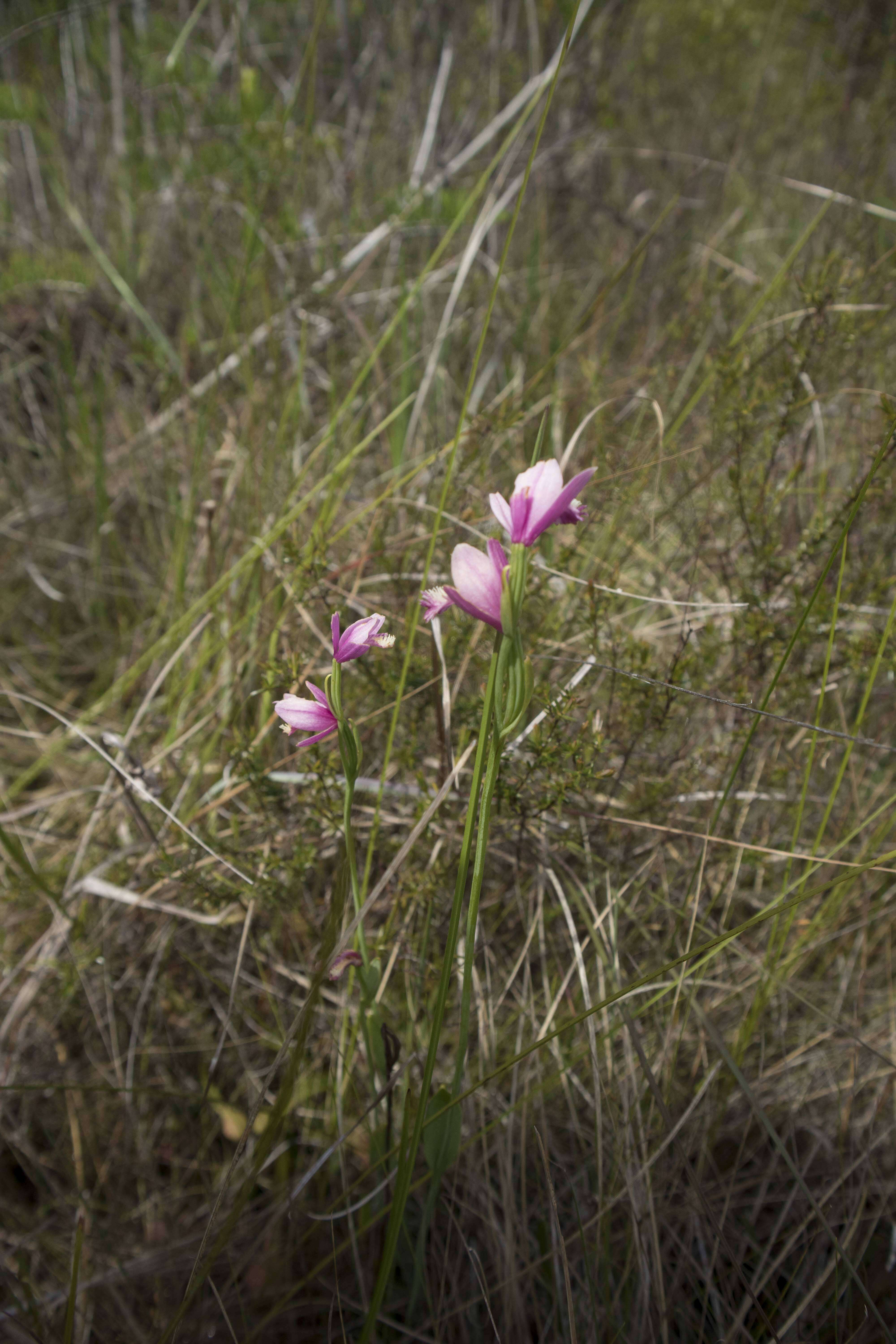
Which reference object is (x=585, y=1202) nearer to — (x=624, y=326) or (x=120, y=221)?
(x=624, y=326)

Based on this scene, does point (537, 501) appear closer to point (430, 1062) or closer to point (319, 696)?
point (319, 696)

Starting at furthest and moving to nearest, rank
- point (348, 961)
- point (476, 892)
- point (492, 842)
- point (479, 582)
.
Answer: point (492, 842) → point (348, 961) → point (476, 892) → point (479, 582)

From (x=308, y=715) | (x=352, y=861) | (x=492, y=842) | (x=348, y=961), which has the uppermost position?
(x=308, y=715)

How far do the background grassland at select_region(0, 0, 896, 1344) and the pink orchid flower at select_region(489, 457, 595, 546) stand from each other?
249 mm

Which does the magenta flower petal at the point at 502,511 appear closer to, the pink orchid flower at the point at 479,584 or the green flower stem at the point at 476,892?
the pink orchid flower at the point at 479,584

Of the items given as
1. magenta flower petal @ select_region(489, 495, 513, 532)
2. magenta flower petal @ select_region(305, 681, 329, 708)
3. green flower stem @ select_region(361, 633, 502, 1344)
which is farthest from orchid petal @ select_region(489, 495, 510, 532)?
magenta flower petal @ select_region(305, 681, 329, 708)

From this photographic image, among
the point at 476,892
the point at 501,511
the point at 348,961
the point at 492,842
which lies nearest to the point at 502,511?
the point at 501,511

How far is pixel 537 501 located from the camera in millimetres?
722

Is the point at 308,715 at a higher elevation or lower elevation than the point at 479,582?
lower

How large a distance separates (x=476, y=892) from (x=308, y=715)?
249 millimetres

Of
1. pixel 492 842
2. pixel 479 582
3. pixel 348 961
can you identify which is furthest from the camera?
pixel 492 842

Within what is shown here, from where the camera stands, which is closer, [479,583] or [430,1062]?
[479,583]

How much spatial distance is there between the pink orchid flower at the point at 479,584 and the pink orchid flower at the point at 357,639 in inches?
Answer: 2.5

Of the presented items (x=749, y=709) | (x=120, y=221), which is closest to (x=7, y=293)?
(x=120, y=221)
